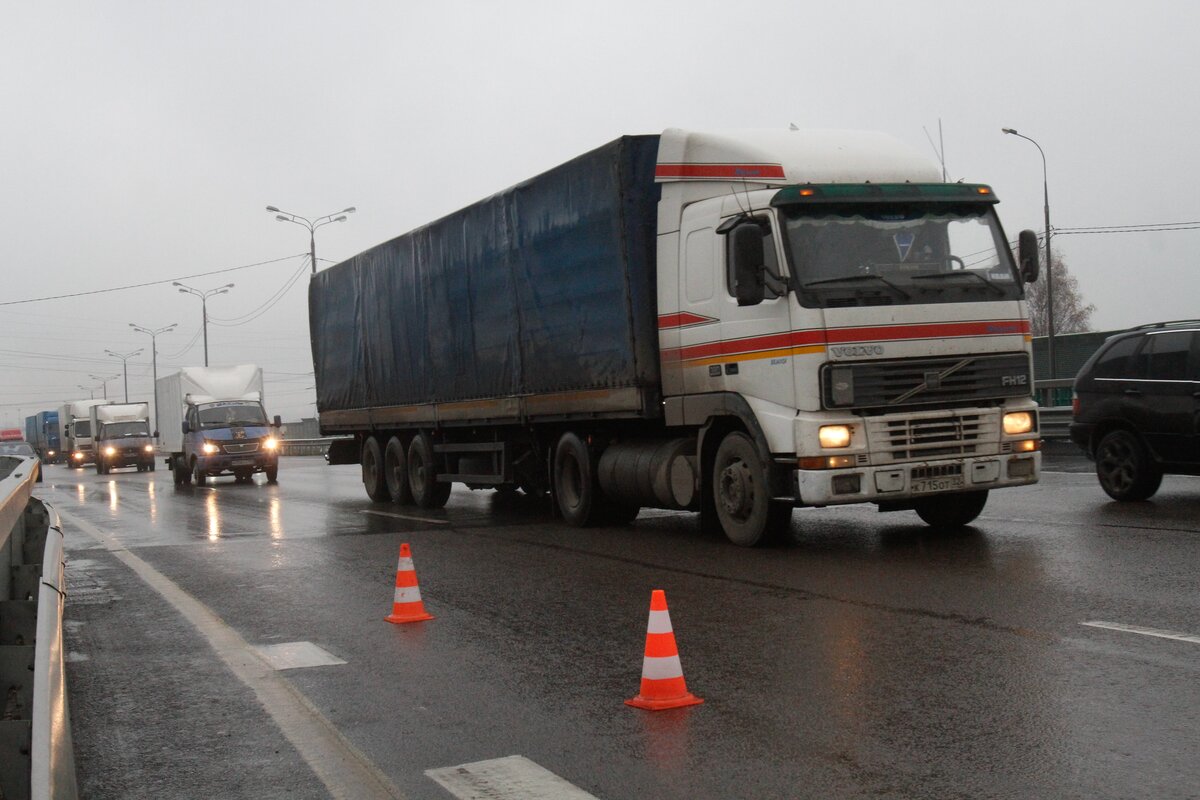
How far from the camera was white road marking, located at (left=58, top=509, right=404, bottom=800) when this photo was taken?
16.0ft

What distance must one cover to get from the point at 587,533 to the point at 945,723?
877 centimetres

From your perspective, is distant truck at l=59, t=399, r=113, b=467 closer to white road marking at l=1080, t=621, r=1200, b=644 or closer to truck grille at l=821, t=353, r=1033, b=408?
truck grille at l=821, t=353, r=1033, b=408

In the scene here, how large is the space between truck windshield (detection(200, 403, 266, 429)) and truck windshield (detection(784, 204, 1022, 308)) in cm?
2346

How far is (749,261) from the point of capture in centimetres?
1080

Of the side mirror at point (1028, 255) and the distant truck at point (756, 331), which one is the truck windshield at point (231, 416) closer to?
the distant truck at point (756, 331)

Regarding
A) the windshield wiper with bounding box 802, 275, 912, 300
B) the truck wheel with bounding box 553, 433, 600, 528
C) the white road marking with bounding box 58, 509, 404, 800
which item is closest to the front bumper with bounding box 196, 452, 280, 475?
the truck wheel with bounding box 553, 433, 600, 528

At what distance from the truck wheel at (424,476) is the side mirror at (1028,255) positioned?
9.34m

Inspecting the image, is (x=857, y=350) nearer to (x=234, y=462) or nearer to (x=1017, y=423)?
(x=1017, y=423)

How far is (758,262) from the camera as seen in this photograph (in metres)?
10.8

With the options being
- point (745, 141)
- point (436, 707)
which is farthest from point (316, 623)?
point (745, 141)

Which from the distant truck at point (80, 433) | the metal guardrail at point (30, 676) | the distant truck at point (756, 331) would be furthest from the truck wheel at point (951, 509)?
the distant truck at point (80, 433)

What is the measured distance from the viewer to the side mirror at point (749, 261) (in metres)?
10.8

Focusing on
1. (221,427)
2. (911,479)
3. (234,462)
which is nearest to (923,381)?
(911,479)

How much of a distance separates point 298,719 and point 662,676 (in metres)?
1.63
